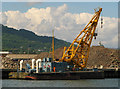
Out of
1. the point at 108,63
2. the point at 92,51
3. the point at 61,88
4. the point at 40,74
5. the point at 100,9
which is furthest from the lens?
the point at 92,51

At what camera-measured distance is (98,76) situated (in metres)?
114

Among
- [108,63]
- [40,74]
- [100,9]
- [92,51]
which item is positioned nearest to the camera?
[40,74]

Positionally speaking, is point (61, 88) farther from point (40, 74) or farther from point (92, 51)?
point (92, 51)

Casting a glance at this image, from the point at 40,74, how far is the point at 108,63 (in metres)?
64.8

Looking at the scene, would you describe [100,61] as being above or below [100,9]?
below

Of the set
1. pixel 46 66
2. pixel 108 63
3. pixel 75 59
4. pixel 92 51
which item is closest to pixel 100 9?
pixel 75 59

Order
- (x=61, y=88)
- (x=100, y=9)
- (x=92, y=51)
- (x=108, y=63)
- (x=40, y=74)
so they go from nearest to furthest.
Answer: (x=61, y=88) < (x=40, y=74) < (x=100, y=9) < (x=108, y=63) < (x=92, y=51)

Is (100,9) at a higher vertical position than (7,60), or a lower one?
higher

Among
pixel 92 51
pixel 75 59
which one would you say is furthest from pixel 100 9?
pixel 92 51

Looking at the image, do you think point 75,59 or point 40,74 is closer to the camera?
point 40,74

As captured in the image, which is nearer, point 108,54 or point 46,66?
point 46,66

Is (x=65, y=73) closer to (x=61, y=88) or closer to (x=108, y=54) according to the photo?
(x=61, y=88)

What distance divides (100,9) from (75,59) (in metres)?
19.4

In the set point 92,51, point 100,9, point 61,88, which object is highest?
point 100,9
